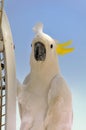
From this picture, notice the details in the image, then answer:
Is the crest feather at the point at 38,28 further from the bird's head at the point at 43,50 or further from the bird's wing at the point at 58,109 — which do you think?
the bird's wing at the point at 58,109

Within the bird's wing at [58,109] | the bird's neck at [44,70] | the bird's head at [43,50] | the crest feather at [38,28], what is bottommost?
the bird's wing at [58,109]

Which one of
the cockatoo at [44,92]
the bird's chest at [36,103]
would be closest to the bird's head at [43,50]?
the cockatoo at [44,92]

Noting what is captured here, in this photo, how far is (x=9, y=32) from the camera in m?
1.19

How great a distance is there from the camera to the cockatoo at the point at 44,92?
1.29 meters

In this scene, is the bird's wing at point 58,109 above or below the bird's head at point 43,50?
below

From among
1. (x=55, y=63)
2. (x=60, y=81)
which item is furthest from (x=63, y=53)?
(x=60, y=81)

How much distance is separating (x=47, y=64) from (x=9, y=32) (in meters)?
0.31

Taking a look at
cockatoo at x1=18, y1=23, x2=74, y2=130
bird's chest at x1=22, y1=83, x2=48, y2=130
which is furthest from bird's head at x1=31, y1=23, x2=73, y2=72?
bird's chest at x1=22, y1=83, x2=48, y2=130

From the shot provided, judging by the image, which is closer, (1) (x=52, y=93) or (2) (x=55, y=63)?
(1) (x=52, y=93)

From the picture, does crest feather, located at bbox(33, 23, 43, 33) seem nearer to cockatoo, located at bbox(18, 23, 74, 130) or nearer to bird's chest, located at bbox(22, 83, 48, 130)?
cockatoo, located at bbox(18, 23, 74, 130)

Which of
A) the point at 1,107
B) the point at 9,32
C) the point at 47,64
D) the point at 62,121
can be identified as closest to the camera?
the point at 1,107

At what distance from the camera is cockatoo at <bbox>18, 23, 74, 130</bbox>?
1.29 m

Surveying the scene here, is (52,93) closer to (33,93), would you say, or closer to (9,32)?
(33,93)

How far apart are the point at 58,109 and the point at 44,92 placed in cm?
12
